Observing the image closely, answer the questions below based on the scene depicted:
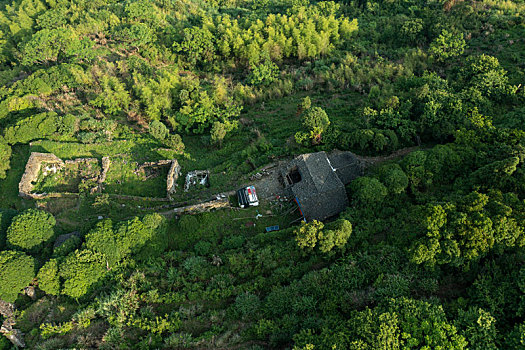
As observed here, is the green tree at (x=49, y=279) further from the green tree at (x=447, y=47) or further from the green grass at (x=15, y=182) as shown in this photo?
the green tree at (x=447, y=47)

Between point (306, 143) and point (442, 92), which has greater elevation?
point (442, 92)

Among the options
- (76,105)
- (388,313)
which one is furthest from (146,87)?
(388,313)

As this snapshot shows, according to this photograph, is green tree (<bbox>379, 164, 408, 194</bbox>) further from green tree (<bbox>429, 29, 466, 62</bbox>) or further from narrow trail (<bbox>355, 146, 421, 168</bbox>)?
green tree (<bbox>429, 29, 466, 62</bbox>)

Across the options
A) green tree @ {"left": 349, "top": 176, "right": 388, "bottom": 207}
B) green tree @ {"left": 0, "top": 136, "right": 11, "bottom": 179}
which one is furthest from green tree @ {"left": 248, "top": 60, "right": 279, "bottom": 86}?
green tree @ {"left": 0, "top": 136, "right": 11, "bottom": 179}

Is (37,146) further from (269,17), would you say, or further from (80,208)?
(269,17)

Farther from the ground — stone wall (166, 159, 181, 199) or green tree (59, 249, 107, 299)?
green tree (59, 249, 107, 299)

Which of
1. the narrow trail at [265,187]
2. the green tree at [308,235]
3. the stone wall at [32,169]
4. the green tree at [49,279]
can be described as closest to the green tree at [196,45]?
the stone wall at [32,169]
